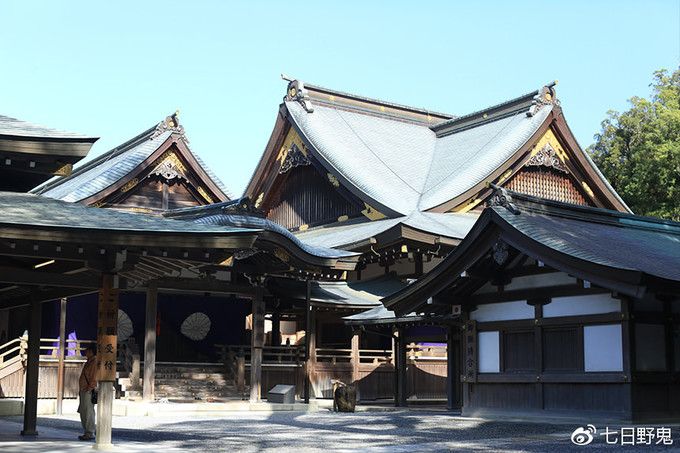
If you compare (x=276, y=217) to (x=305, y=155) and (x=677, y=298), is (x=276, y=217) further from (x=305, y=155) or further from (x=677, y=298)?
(x=677, y=298)

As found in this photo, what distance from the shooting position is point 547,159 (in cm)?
3275

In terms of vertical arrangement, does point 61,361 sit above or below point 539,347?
below

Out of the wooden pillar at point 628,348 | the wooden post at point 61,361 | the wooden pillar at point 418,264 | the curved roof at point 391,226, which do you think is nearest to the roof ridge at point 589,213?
the wooden pillar at point 628,348

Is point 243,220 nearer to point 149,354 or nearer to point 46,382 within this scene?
point 149,354

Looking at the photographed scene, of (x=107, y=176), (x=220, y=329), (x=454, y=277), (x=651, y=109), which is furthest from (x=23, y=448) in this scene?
(x=651, y=109)

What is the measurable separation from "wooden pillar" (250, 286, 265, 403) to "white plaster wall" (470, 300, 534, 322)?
6.84 m

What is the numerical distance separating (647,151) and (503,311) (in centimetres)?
2011

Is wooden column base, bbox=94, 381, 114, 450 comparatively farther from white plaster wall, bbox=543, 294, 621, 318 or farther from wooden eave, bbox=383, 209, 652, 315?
white plaster wall, bbox=543, 294, 621, 318

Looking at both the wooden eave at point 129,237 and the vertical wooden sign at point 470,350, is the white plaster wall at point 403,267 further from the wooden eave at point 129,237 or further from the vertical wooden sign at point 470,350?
the wooden eave at point 129,237

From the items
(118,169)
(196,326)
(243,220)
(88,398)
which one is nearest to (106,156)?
(118,169)

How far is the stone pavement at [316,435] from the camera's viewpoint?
520 inches

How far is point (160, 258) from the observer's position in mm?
14102

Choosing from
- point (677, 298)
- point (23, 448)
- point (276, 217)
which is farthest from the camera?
point (276, 217)

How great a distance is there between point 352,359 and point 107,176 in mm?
10168
